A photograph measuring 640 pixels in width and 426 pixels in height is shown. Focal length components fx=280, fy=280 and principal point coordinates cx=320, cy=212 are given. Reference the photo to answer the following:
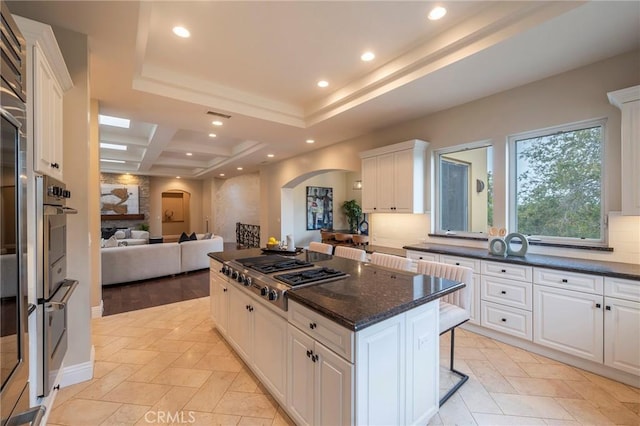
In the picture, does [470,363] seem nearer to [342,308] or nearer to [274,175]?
[342,308]

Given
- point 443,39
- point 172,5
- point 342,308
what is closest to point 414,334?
point 342,308

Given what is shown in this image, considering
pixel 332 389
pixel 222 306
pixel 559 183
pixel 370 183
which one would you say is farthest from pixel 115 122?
pixel 559 183

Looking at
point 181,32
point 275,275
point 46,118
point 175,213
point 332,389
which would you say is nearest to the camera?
point 332,389

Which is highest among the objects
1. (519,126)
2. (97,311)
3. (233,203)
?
(519,126)

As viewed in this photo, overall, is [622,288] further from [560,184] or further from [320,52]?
[320,52]

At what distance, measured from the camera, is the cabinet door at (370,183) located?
4.45 metres

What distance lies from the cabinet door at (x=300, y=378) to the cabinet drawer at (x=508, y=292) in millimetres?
2395

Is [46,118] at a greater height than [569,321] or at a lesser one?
greater

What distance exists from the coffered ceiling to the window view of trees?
75cm

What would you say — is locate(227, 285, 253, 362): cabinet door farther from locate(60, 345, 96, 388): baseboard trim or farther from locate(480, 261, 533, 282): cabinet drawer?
locate(480, 261, 533, 282): cabinet drawer

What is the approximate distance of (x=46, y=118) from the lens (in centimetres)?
165

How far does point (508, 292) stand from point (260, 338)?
8.33ft

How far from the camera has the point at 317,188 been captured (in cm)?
921

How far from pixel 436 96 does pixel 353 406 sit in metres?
3.33
